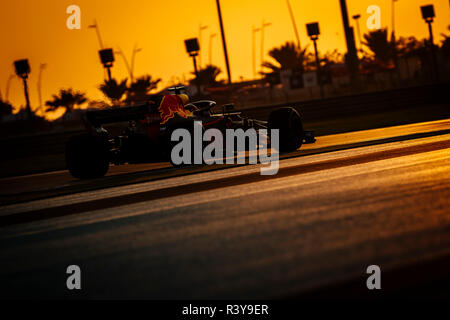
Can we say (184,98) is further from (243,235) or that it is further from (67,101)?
(67,101)

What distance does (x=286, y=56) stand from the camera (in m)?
95.6

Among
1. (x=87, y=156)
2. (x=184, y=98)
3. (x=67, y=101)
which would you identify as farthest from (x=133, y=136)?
(x=67, y=101)

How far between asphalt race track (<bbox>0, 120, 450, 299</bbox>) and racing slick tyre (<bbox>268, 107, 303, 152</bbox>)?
449 cm

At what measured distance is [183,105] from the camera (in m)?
14.6

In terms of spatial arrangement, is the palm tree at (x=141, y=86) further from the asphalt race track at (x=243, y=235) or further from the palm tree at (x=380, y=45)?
the asphalt race track at (x=243, y=235)

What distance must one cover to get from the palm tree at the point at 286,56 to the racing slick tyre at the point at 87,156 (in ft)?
272

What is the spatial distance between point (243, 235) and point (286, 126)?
380 inches

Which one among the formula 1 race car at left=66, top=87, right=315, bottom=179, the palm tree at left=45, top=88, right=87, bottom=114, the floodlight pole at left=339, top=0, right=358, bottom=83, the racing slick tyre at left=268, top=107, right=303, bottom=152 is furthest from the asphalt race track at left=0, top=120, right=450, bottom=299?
the palm tree at left=45, top=88, right=87, bottom=114

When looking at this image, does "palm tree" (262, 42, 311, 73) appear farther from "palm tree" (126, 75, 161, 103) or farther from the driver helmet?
the driver helmet

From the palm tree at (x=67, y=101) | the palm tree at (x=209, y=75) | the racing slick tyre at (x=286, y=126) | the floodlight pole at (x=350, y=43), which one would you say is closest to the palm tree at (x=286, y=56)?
the palm tree at (x=209, y=75)

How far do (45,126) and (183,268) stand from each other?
163ft

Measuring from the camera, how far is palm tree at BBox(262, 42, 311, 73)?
95500 mm

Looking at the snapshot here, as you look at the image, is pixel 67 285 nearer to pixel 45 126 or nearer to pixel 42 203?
pixel 42 203
